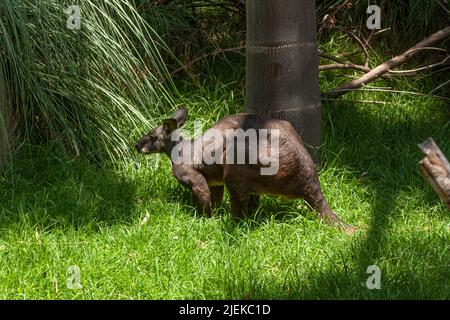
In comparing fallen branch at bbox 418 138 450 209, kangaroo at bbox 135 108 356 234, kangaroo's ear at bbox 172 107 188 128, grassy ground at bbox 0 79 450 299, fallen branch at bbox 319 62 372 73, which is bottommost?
grassy ground at bbox 0 79 450 299

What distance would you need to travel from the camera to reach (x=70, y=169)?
664 centimetres

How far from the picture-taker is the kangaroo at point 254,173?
5727 millimetres

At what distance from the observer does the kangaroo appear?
18.8 feet

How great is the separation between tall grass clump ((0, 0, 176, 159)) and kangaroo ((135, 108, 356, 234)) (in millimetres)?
989

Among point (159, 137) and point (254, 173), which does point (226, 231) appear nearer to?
point (254, 173)

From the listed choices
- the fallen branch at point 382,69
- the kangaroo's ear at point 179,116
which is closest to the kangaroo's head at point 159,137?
the kangaroo's ear at point 179,116

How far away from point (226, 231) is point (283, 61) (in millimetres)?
1308

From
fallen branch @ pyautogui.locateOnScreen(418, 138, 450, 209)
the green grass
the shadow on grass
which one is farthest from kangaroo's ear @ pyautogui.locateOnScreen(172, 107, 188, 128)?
fallen branch @ pyautogui.locateOnScreen(418, 138, 450, 209)

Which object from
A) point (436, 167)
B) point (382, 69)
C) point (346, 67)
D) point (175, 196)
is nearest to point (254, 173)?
point (175, 196)

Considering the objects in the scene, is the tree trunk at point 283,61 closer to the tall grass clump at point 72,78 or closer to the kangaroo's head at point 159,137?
the kangaroo's head at point 159,137

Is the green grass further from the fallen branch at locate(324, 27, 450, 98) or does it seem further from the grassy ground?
the fallen branch at locate(324, 27, 450, 98)

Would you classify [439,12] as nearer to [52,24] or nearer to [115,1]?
[115,1]

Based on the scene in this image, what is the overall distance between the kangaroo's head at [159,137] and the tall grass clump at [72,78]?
454 millimetres

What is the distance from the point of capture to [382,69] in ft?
23.8
